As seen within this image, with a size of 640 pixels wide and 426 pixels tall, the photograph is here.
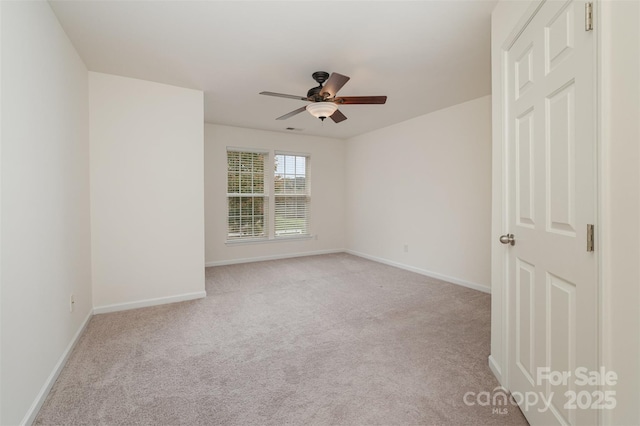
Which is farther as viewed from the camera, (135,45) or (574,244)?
(135,45)

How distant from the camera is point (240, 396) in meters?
1.84

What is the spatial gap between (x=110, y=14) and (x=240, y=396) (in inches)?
112

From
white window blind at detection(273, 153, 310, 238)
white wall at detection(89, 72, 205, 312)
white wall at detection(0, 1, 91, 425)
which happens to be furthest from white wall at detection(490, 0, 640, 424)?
white window blind at detection(273, 153, 310, 238)

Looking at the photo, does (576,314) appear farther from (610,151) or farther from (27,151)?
(27,151)

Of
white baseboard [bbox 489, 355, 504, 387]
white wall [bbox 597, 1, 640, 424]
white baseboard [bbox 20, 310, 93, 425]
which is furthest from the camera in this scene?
white baseboard [bbox 489, 355, 504, 387]

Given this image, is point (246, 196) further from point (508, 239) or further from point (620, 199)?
point (620, 199)

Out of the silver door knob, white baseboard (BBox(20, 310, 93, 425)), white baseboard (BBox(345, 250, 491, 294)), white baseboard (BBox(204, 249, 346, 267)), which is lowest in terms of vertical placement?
white baseboard (BBox(20, 310, 93, 425))

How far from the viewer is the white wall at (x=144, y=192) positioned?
10.4 feet

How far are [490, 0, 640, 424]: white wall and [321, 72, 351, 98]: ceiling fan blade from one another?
1.72 m

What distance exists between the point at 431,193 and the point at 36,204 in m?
4.61

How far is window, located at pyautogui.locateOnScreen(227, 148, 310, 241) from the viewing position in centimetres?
577

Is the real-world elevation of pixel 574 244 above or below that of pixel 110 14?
below

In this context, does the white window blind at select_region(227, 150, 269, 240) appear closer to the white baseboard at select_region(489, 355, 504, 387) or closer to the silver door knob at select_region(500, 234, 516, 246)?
the white baseboard at select_region(489, 355, 504, 387)

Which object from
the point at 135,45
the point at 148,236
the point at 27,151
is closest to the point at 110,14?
the point at 135,45
